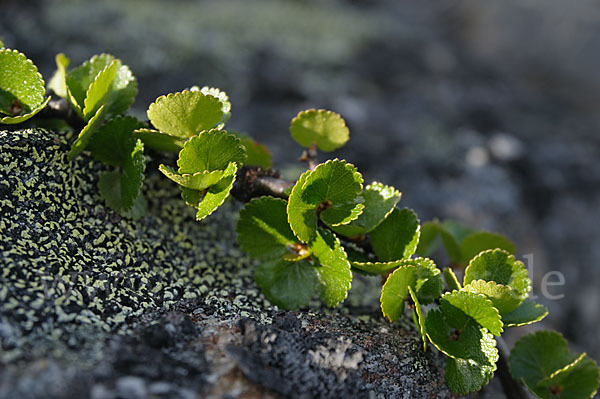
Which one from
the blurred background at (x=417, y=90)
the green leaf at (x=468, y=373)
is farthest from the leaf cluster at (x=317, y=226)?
the blurred background at (x=417, y=90)

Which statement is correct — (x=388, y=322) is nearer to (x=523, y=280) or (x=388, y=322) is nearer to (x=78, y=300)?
(x=523, y=280)

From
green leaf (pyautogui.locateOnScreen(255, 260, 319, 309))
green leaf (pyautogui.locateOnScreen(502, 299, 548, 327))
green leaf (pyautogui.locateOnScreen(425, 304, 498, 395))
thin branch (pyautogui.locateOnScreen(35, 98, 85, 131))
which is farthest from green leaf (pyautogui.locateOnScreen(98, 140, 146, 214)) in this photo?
green leaf (pyautogui.locateOnScreen(502, 299, 548, 327))

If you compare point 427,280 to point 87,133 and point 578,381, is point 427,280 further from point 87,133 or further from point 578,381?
point 87,133

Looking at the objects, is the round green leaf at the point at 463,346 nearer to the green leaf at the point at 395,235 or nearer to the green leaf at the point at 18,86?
the green leaf at the point at 395,235

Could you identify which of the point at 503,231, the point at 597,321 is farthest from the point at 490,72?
the point at 597,321

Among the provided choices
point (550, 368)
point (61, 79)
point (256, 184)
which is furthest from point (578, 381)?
point (61, 79)

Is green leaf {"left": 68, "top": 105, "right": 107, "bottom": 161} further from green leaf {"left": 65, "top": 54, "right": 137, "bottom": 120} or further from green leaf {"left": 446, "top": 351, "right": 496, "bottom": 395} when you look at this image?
green leaf {"left": 446, "top": 351, "right": 496, "bottom": 395}
